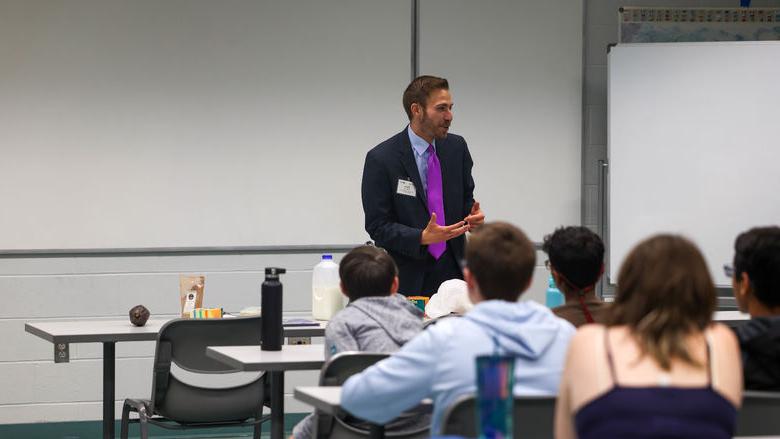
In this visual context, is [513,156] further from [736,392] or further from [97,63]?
[736,392]

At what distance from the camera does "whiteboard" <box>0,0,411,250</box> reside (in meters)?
5.57

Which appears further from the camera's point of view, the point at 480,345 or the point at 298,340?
the point at 298,340

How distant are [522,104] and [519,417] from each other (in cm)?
438

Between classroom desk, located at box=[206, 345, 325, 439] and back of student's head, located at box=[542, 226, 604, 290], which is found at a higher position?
back of student's head, located at box=[542, 226, 604, 290]

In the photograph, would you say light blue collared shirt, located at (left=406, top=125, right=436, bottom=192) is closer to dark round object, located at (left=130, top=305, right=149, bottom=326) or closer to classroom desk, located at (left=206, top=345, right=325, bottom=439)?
dark round object, located at (left=130, top=305, right=149, bottom=326)

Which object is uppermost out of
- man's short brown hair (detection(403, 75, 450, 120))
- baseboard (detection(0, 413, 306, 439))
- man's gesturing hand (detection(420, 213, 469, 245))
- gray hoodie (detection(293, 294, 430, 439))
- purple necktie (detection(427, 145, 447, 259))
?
man's short brown hair (detection(403, 75, 450, 120))

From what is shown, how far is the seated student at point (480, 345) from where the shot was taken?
212 cm

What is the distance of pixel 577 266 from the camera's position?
2.94 meters

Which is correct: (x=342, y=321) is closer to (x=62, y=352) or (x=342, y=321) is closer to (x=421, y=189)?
(x=62, y=352)

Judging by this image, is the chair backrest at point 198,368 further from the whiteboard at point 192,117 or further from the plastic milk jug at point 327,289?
the whiteboard at point 192,117

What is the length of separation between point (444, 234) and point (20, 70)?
2.61 meters

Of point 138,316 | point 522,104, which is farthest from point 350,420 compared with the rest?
point 522,104

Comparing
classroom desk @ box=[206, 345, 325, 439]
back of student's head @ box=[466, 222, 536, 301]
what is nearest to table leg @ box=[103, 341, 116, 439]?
classroom desk @ box=[206, 345, 325, 439]

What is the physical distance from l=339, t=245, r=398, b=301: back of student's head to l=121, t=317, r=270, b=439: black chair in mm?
748
